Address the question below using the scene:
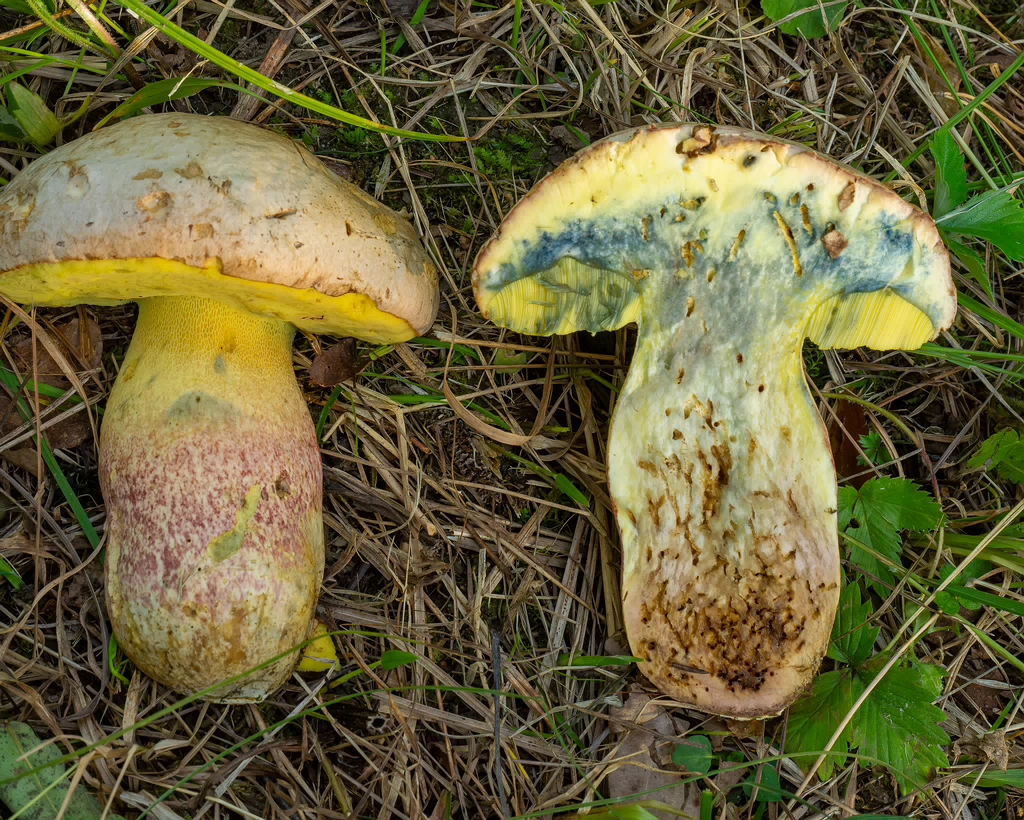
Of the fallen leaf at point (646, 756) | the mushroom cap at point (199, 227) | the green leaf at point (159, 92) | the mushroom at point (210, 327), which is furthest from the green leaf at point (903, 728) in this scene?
the green leaf at point (159, 92)

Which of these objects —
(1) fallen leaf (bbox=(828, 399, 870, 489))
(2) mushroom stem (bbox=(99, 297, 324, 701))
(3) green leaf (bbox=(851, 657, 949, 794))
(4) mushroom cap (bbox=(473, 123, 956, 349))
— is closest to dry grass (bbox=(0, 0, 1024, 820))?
(1) fallen leaf (bbox=(828, 399, 870, 489))

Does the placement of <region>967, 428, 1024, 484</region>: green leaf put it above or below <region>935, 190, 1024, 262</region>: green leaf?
below

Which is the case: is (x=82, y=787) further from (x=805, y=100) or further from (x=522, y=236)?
(x=805, y=100)

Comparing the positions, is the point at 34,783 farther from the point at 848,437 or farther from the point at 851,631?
the point at 848,437

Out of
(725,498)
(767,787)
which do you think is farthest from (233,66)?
(767,787)

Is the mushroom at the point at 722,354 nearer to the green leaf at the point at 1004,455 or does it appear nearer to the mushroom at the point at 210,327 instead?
the mushroom at the point at 210,327

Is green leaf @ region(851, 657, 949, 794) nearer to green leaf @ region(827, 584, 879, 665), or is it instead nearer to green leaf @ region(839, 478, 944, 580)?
green leaf @ region(827, 584, 879, 665)

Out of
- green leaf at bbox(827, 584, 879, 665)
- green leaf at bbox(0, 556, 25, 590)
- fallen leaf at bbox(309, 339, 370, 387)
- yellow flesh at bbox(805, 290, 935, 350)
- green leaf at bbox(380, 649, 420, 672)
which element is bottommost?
green leaf at bbox(827, 584, 879, 665)
